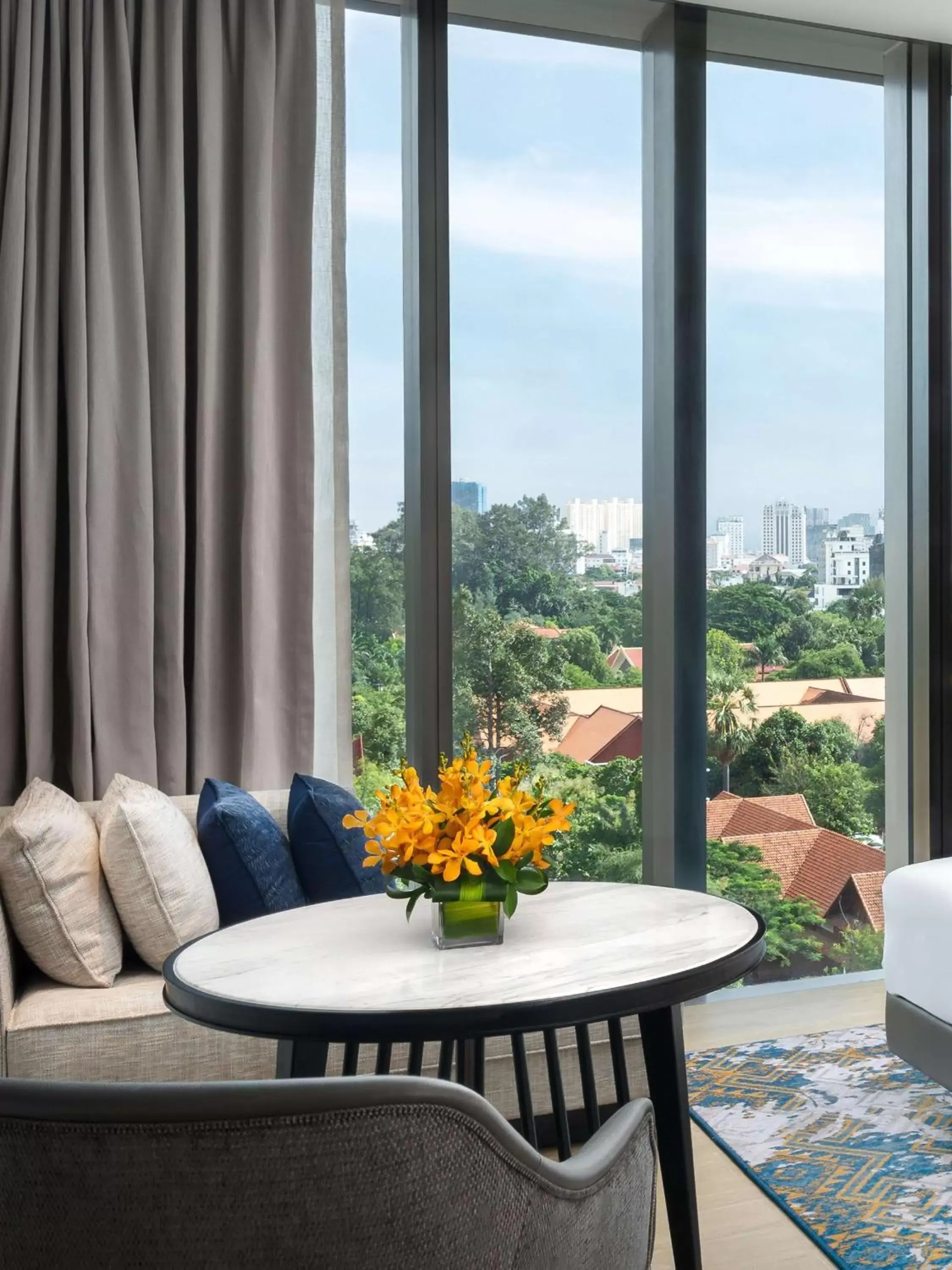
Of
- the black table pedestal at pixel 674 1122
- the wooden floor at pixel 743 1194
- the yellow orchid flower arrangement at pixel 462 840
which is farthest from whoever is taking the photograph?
the wooden floor at pixel 743 1194

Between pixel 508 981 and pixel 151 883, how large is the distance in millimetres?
952

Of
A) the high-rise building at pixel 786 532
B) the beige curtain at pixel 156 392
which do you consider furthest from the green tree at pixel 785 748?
the beige curtain at pixel 156 392

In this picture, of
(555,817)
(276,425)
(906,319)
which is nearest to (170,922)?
(555,817)

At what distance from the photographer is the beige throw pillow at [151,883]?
2.16m

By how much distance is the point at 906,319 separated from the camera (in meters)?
3.57

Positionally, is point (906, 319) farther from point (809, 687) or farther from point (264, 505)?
point (264, 505)

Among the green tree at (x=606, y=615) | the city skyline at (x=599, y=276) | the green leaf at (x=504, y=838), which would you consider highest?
the city skyline at (x=599, y=276)

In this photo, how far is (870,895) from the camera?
3.57 m

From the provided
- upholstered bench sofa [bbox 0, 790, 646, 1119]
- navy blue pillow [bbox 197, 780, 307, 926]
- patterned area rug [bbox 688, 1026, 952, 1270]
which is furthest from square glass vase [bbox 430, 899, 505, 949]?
patterned area rug [bbox 688, 1026, 952, 1270]

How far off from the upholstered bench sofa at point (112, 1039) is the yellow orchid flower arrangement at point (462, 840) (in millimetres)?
566

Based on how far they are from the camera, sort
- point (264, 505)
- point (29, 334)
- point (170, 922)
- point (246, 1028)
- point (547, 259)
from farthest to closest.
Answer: point (547, 259) < point (264, 505) < point (29, 334) < point (170, 922) < point (246, 1028)

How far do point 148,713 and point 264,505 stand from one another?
1.96 ft

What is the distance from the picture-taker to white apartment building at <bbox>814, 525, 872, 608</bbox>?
3.52 m

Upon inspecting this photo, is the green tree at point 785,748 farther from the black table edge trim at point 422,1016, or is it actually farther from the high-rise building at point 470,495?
the black table edge trim at point 422,1016
